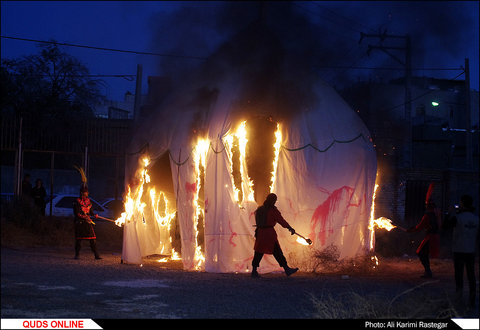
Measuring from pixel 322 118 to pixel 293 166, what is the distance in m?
1.27

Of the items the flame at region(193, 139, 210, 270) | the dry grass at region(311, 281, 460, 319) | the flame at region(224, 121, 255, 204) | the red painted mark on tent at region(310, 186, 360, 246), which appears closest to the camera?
the dry grass at region(311, 281, 460, 319)

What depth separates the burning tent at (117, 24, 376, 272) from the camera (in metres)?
11.2

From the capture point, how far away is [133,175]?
1334 centimetres

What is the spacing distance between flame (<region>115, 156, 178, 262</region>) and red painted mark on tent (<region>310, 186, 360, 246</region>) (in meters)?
4.09

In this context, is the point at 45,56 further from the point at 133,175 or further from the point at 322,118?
the point at 322,118

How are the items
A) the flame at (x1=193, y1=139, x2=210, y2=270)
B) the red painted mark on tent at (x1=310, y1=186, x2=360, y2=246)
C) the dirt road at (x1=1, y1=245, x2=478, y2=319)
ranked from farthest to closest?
the flame at (x1=193, y1=139, x2=210, y2=270) < the red painted mark on tent at (x1=310, y1=186, x2=360, y2=246) < the dirt road at (x1=1, y1=245, x2=478, y2=319)

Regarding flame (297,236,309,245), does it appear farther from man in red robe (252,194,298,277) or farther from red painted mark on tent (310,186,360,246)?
man in red robe (252,194,298,277)

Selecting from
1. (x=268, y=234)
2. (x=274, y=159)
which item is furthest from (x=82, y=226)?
(x=268, y=234)

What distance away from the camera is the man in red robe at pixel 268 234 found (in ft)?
33.9

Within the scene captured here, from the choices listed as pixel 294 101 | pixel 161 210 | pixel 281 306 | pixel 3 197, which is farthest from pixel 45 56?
pixel 281 306

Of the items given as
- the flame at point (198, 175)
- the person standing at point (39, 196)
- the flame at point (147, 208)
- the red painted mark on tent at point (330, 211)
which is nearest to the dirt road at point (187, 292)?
the flame at point (198, 175)

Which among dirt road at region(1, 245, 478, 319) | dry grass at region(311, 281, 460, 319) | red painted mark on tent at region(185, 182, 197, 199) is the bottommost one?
dirt road at region(1, 245, 478, 319)

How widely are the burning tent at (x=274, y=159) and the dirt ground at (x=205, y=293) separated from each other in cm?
67

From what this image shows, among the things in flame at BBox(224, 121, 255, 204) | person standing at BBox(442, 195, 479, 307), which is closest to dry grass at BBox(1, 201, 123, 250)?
flame at BBox(224, 121, 255, 204)
